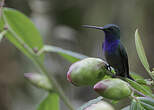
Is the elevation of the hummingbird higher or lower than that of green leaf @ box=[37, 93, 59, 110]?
higher

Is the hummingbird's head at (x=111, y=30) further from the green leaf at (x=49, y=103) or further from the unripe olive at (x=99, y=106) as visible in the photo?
the green leaf at (x=49, y=103)

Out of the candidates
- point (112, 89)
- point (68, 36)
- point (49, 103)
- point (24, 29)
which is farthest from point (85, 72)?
point (68, 36)

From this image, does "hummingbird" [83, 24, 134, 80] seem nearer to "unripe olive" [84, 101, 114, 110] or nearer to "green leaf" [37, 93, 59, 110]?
"unripe olive" [84, 101, 114, 110]

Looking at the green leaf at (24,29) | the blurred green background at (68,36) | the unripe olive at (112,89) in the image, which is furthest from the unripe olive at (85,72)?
the blurred green background at (68,36)

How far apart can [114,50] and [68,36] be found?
1602mm

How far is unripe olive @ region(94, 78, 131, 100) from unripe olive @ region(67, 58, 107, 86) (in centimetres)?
3

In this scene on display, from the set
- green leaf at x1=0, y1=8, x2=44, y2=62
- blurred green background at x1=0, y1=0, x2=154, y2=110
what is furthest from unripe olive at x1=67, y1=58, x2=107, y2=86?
blurred green background at x1=0, y1=0, x2=154, y2=110

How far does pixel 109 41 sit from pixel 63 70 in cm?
164

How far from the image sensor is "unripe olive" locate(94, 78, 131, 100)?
62cm

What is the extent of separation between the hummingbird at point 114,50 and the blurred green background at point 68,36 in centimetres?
135

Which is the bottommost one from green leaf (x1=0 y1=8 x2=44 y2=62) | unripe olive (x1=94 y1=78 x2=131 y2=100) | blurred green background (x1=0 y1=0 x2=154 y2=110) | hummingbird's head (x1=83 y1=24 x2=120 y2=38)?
blurred green background (x1=0 y1=0 x2=154 y2=110)

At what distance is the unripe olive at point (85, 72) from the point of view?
25.6 inches

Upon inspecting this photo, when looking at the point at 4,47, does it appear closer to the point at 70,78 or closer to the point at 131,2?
the point at 131,2

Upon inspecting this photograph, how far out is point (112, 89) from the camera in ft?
2.06
